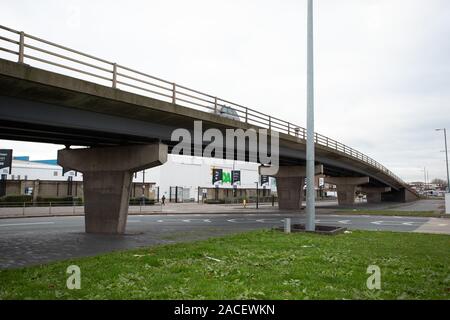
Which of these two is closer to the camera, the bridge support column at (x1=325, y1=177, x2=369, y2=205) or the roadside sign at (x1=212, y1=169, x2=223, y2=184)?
the roadside sign at (x1=212, y1=169, x2=223, y2=184)

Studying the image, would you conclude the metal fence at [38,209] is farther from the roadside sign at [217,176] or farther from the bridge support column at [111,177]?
the roadside sign at [217,176]

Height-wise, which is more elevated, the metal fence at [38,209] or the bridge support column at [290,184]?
the bridge support column at [290,184]

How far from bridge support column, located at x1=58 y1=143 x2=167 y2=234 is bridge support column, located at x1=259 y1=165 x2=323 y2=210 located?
83.5 feet

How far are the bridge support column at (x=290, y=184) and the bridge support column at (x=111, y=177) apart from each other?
→ 83.5ft

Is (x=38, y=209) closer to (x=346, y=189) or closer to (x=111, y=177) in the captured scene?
(x=111, y=177)

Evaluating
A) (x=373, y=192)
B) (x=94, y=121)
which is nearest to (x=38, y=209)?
(x=94, y=121)

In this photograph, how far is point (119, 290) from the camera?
6.83 meters

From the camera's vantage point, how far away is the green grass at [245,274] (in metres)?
6.62

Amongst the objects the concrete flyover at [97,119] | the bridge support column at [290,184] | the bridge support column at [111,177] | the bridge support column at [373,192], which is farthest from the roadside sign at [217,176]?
the bridge support column at [111,177]

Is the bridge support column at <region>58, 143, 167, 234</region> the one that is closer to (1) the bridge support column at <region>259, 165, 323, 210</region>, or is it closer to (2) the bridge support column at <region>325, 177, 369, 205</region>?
(1) the bridge support column at <region>259, 165, 323, 210</region>

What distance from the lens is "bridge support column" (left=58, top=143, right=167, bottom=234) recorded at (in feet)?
62.4

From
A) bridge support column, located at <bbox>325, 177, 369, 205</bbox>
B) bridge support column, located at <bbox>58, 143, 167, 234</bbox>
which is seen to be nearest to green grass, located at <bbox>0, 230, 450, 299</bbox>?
bridge support column, located at <bbox>58, 143, 167, 234</bbox>

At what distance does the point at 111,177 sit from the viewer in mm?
19234
